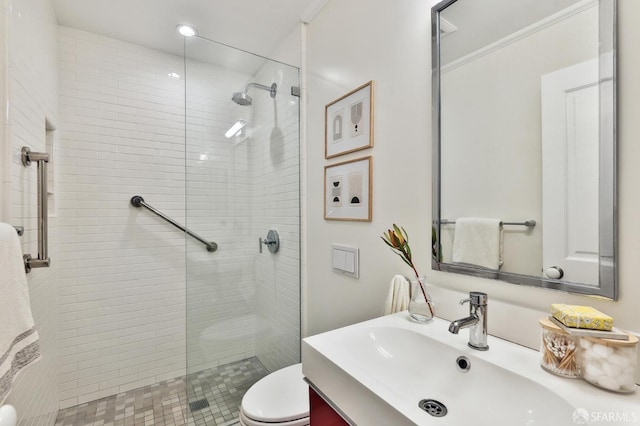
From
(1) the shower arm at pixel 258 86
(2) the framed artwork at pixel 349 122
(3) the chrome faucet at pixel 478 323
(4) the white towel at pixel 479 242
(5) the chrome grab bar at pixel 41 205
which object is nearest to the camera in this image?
(3) the chrome faucet at pixel 478 323

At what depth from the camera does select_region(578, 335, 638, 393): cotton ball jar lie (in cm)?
58

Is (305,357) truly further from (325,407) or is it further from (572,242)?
(572,242)

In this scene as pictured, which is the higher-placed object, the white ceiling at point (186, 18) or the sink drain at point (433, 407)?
the white ceiling at point (186, 18)

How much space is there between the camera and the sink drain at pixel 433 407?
722mm

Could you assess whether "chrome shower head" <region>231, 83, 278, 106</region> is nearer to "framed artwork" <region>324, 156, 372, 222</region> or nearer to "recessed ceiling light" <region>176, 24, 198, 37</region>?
"recessed ceiling light" <region>176, 24, 198, 37</region>

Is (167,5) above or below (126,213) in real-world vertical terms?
above

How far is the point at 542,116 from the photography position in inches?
31.7

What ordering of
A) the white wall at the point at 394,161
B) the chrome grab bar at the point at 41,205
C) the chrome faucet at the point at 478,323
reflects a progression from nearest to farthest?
1. the white wall at the point at 394,161
2. the chrome faucet at the point at 478,323
3. the chrome grab bar at the point at 41,205

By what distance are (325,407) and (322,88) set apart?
1.58m

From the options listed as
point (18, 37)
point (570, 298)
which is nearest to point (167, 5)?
point (18, 37)

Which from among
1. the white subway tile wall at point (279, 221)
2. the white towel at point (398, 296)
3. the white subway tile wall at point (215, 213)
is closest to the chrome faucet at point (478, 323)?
the white towel at point (398, 296)

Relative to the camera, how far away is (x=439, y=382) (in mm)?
806

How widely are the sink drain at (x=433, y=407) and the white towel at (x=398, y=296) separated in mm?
393

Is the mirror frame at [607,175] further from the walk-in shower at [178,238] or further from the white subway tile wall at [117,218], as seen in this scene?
the white subway tile wall at [117,218]
